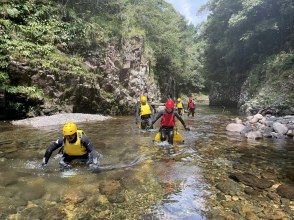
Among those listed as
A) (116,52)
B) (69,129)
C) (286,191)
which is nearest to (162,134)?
(69,129)

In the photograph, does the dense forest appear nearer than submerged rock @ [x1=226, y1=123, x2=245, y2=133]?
No

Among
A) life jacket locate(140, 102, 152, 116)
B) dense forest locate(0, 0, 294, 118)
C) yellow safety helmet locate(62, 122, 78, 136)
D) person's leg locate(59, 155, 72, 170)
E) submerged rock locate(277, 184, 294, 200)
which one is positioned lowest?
submerged rock locate(277, 184, 294, 200)

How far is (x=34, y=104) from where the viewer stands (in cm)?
1797

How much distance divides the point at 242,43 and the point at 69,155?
91.9ft

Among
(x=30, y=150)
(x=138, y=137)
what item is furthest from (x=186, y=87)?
(x=30, y=150)

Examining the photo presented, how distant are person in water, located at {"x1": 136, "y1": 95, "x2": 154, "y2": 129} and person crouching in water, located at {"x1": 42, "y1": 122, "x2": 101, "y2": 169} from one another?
21.9 ft

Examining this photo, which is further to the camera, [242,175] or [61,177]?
[242,175]

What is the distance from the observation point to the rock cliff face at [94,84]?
17859mm

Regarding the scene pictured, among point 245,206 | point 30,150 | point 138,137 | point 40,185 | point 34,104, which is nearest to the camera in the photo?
point 245,206

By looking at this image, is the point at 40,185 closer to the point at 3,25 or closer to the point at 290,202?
the point at 290,202

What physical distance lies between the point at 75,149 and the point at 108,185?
142 centimetres

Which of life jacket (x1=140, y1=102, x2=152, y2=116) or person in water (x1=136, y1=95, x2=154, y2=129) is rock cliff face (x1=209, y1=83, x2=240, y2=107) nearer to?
person in water (x1=136, y1=95, x2=154, y2=129)

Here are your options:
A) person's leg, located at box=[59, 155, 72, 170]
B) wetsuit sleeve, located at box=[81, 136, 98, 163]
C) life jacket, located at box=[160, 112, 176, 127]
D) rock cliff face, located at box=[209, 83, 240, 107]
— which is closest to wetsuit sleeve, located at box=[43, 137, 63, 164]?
person's leg, located at box=[59, 155, 72, 170]

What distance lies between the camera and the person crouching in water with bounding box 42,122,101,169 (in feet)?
27.1
